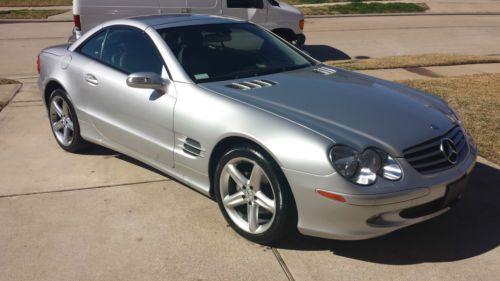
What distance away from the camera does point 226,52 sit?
4730 mm

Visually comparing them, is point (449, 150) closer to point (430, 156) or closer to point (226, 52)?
point (430, 156)

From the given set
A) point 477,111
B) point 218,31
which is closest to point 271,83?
point 218,31

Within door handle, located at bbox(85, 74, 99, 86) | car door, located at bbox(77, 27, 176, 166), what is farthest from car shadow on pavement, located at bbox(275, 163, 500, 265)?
door handle, located at bbox(85, 74, 99, 86)

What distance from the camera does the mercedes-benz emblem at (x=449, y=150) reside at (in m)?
3.68

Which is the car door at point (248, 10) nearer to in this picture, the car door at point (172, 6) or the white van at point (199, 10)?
the white van at point (199, 10)

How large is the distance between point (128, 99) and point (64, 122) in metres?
1.37

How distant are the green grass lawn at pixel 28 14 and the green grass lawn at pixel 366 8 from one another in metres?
9.27

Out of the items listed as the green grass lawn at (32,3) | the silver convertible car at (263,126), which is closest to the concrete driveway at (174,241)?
the silver convertible car at (263,126)

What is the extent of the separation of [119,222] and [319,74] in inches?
80.7

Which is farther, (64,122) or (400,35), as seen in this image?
→ (400,35)

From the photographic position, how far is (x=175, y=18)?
16.8ft

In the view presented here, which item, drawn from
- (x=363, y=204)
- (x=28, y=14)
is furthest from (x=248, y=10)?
(x=28, y=14)

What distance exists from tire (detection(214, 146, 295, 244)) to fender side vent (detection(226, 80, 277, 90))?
1.98ft

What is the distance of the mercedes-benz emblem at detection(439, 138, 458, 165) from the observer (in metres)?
3.68
